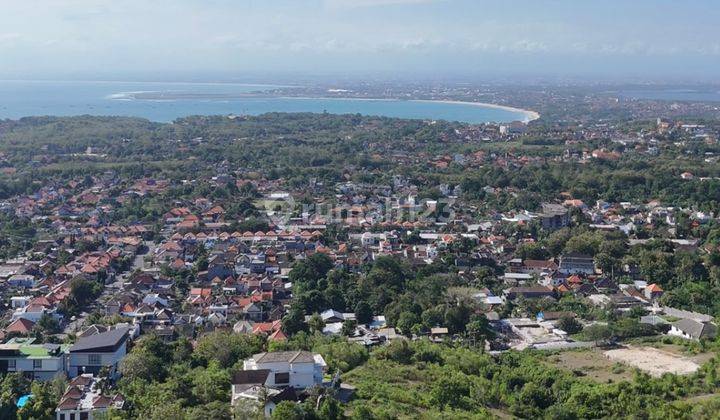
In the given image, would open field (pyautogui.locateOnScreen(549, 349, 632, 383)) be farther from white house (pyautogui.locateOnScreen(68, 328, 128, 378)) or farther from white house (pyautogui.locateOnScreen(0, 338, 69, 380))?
white house (pyautogui.locateOnScreen(0, 338, 69, 380))

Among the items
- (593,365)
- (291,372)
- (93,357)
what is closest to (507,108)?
(593,365)

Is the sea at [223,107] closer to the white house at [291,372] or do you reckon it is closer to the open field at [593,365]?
the open field at [593,365]

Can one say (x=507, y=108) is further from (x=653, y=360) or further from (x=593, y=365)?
(x=593, y=365)

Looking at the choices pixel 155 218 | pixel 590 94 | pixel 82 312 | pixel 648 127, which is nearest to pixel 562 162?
pixel 648 127

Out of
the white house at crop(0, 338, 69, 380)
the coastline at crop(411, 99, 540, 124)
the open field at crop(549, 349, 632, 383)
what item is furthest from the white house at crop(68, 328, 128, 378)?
the coastline at crop(411, 99, 540, 124)

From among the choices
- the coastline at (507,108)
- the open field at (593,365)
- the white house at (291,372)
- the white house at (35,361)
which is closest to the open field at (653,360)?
the open field at (593,365)

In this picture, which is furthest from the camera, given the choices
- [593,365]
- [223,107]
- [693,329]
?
[223,107]

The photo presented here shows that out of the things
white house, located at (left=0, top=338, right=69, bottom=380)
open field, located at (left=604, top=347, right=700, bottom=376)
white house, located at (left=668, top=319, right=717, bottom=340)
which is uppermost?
white house, located at (left=0, top=338, right=69, bottom=380)

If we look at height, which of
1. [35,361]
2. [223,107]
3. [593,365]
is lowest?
[223,107]
